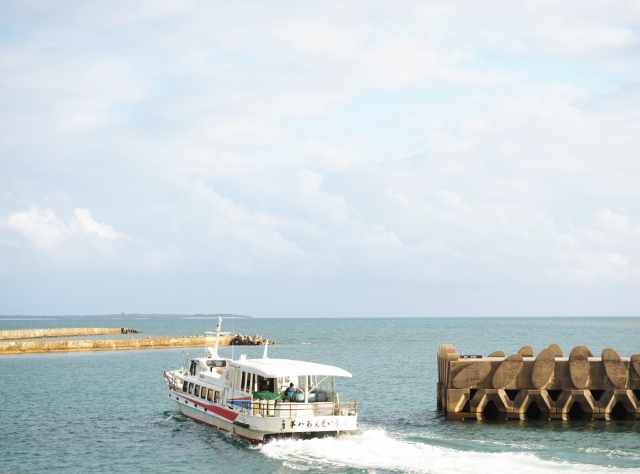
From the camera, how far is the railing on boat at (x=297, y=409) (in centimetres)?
3372

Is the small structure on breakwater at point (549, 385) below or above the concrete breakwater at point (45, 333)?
above

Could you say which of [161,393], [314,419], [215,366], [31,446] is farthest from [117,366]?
[314,419]

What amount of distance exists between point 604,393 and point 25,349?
86.0 metres

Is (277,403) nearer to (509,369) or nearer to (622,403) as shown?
(509,369)

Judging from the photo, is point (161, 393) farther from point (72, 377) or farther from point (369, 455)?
point (369, 455)

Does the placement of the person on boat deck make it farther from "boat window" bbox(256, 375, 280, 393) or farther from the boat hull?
the boat hull

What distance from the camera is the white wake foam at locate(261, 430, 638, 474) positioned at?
91.7 ft

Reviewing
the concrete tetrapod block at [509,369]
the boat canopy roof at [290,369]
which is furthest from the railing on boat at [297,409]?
the concrete tetrapod block at [509,369]

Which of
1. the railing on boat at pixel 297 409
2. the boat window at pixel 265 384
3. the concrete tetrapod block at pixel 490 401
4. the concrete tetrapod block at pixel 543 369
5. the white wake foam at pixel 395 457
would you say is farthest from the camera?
the concrete tetrapod block at pixel 490 401

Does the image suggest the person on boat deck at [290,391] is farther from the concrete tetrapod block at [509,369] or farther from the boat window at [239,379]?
the concrete tetrapod block at [509,369]

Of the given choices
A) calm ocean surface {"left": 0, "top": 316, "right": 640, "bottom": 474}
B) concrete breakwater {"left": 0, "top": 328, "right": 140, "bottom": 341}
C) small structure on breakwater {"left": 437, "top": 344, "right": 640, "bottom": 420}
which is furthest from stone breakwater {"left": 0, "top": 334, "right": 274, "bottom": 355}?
small structure on breakwater {"left": 437, "top": 344, "right": 640, "bottom": 420}

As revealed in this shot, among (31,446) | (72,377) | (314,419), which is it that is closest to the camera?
(314,419)

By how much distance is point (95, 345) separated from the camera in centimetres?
11150

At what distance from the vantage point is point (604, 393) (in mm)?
37812
